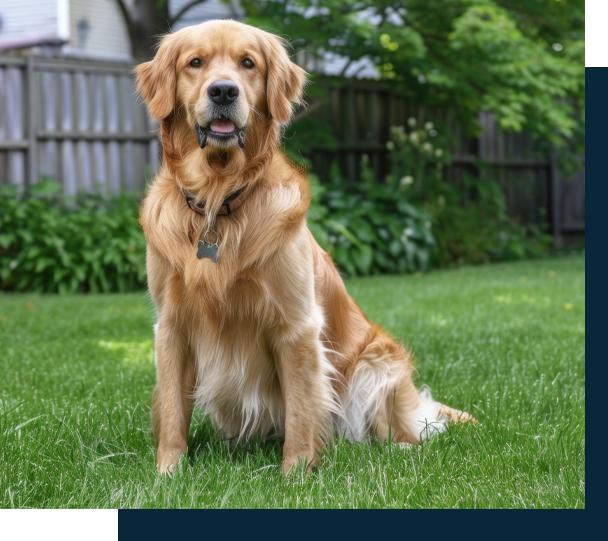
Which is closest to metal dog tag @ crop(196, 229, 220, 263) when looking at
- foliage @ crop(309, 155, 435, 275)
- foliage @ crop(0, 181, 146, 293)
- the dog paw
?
the dog paw

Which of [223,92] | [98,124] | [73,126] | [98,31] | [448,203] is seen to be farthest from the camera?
[98,31]

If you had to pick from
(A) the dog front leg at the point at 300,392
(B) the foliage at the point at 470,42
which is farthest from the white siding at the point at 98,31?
(A) the dog front leg at the point at 300,392

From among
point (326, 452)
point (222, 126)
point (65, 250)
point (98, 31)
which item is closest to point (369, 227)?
point (65, 250)

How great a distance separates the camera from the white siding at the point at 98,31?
56.4 ft

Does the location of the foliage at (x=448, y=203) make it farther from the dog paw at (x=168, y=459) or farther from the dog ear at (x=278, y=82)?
the dog paw at (x=168, y=459)

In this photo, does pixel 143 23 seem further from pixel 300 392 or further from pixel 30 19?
pixel 300 392

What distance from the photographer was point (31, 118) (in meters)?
9.55

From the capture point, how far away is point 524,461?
2.93 metres

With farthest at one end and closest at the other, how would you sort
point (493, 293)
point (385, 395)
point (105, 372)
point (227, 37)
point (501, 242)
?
point (501, 242) < point (493, 293) < point (105, 372) < point (385, 395) < point (227, 37)

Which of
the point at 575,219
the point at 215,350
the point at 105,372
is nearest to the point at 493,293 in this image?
the point at 105,372

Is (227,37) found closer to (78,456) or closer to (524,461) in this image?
(78,456)

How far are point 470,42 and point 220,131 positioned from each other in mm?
6892

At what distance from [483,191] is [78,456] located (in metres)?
10.1

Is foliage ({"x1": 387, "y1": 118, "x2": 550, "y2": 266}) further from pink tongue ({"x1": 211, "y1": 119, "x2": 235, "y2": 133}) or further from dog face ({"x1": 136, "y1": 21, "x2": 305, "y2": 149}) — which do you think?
pink tongue ({"x1": 211, "y1": 119, "x2": 235, "y2": 133})
